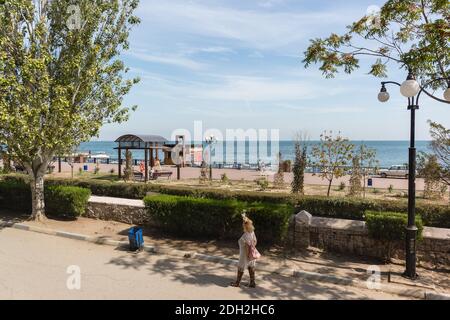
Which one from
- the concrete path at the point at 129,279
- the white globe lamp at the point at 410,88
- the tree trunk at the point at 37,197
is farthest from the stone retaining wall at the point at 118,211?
the white globe lamp at the point at 410,88

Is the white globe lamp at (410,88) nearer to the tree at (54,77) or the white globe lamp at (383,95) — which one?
the white globe lamp at (383,95)

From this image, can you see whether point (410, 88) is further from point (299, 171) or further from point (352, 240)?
point (299, 171)

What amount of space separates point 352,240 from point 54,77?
37.0ft

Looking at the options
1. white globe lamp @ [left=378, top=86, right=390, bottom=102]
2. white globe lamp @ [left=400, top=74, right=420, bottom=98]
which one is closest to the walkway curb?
white globe lamp @ [left=400, top=74, right=420, bottom=98]

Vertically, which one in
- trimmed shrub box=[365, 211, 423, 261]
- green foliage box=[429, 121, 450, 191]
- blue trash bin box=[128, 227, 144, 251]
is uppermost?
green foliage box=[429, 121, 450, 191]

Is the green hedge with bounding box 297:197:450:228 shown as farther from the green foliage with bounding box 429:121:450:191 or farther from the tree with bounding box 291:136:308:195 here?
the tree with bounding box 291:136:308:195

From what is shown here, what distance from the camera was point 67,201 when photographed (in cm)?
1323

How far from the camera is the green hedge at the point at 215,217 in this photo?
33.5 ft

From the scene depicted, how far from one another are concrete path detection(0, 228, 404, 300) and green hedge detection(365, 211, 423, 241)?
6.99ft

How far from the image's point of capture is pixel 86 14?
12.6 m

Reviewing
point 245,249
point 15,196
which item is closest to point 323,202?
point 245,249

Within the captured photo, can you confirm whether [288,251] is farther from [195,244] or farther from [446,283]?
[446,283]

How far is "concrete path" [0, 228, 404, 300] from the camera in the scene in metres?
7.18

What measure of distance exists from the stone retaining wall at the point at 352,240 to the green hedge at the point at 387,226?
0.68ft
